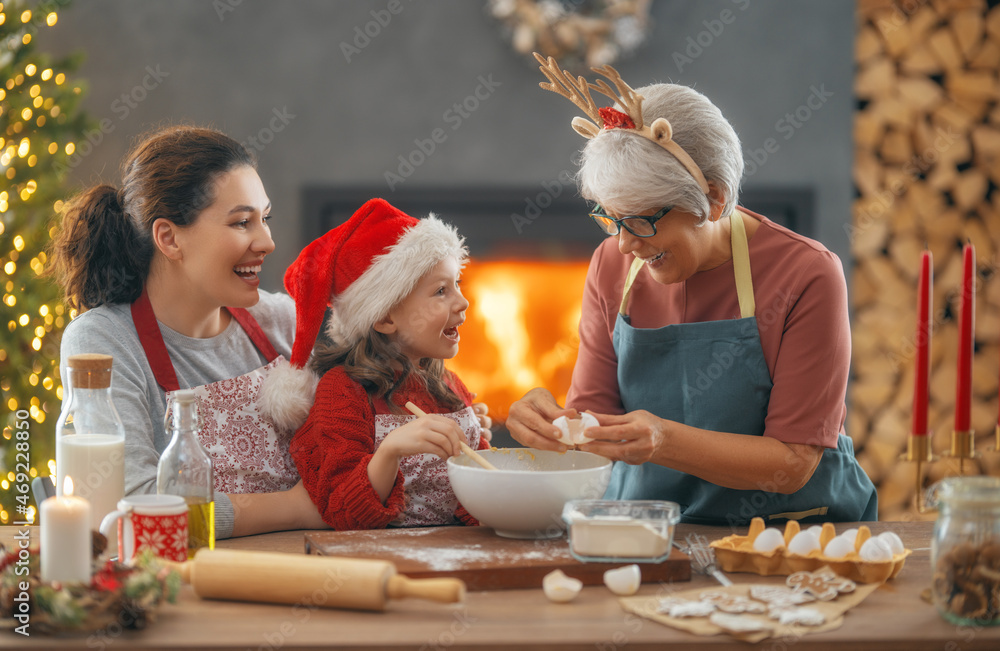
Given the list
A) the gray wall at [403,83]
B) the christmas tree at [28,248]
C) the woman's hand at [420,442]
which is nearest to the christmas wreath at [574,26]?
the gray wall at [403,83]

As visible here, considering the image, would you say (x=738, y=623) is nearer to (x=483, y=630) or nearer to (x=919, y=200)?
(x=483, y=630)

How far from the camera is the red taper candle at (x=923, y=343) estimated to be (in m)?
1.01

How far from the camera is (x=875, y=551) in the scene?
118 centimetres

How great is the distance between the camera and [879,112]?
322 cm

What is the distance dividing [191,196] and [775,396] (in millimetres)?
1090

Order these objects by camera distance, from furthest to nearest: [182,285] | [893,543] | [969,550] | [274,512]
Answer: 1. [182,285]
2. [274,512]
3. [893,543]
4. [969,550]

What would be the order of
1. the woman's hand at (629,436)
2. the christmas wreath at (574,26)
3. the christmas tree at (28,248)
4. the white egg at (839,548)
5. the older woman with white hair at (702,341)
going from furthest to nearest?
the christmas wreath at (574,26) → the christmas tree at (28,248) → the older woman with white hair at (702,341) → the woman's hand at (629,436) → the white egg at (839,548)

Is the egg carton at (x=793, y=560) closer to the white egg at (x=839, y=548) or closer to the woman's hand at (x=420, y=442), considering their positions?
the white egg at (x=839, y=548)

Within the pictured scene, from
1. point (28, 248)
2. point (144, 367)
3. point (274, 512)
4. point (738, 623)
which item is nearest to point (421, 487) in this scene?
point (274, 512)


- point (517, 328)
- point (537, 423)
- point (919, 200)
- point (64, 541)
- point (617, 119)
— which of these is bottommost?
point (64, 541)

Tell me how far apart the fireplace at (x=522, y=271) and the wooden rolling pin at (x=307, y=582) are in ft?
6.61

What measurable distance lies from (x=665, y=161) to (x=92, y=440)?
3.14ft

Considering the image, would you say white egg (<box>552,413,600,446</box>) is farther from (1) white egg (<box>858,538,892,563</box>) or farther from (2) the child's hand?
(1) white egg (<box>858,538,892,563</box>)

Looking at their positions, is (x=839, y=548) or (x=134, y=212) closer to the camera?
(x=839, y=548)
